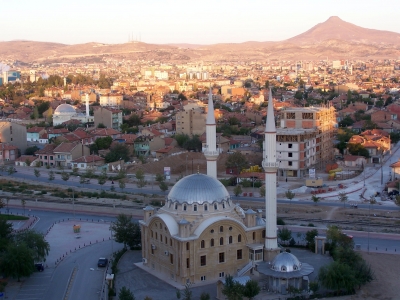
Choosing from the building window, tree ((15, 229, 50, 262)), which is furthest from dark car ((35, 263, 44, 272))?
the building window

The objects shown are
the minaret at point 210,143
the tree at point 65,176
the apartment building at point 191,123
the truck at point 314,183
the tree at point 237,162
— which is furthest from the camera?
the apartment building at point 191,123

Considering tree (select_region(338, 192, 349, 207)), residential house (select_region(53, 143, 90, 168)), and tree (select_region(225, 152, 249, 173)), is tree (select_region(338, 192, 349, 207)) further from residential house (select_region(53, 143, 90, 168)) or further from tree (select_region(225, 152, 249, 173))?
residential house (select_region(53, 143, 90, 168))

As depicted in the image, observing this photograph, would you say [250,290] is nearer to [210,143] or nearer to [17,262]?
[210,143]

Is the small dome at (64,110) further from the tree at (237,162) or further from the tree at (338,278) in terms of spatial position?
the tree at (338,278)

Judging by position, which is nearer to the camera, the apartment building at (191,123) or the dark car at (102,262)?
the dark car at (102,262)

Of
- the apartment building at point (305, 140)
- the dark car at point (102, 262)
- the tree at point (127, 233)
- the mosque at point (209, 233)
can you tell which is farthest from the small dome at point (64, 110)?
the mosque at point (209, 233)

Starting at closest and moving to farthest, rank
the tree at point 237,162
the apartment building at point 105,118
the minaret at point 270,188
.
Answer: the minaret at point 270,188
the tree at point 237,162
the apartment building at point 105,118

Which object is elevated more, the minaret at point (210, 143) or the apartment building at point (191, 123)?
the minaret at point (210, 143)

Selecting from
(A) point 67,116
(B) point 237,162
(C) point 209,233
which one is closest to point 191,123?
(B) point 237,162
